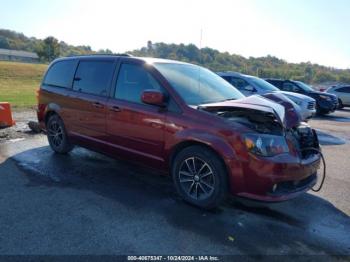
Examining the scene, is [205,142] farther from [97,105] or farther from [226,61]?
[226,61]

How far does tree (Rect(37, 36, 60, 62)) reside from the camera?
8112cm

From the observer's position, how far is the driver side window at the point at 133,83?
4.61 metres

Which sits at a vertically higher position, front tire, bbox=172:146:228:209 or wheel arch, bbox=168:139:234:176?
wheel arch, bbox=168:139:234:176

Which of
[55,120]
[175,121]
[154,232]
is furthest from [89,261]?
[55,120]

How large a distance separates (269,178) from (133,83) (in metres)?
2.37

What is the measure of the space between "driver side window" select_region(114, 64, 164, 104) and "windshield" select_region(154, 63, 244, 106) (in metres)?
0.20

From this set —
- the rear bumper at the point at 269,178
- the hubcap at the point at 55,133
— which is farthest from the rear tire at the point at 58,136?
the rear bumper at the point at 269,178

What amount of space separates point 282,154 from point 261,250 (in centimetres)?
110

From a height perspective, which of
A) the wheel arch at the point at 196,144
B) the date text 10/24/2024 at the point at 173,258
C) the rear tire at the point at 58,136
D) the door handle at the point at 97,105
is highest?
the door handle at the point at 97,105

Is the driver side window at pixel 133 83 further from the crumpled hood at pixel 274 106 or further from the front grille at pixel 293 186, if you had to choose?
the front grille at pixel 293 186

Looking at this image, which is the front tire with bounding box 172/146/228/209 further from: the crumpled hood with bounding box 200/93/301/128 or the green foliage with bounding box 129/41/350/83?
the green foliage with bounding box 129/41/350/83

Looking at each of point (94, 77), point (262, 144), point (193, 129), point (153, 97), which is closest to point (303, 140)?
point (262, 144)

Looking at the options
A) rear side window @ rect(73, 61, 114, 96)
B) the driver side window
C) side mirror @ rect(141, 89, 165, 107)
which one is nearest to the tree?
rear side window @ rect(73, 61, 114, 96)

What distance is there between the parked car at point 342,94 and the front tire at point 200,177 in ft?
61.4
